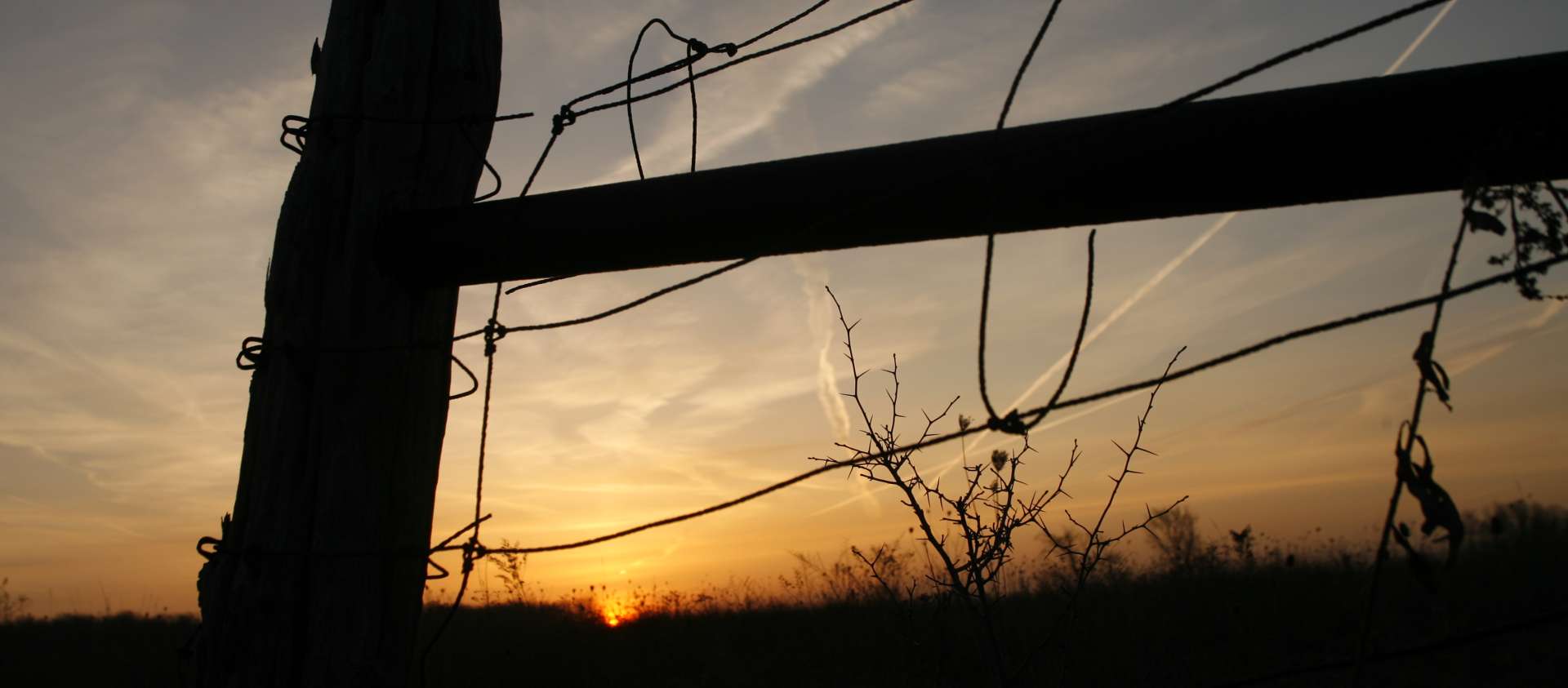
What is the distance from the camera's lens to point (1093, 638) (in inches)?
282

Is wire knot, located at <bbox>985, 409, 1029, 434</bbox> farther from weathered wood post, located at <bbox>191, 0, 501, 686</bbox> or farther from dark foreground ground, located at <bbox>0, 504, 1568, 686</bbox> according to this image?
dark foreground ground, located at <bbox>0, 504, 1568, 686</bbox>

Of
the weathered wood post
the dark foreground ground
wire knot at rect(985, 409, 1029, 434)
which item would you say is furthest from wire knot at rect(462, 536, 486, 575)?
the dark foreground ground

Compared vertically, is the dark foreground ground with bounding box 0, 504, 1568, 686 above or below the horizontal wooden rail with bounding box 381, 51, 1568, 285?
below

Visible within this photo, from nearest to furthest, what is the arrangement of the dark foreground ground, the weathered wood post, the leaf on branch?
the leaf on branch
the weathered wood post
the dark foreground ground

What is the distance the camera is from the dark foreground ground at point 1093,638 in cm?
668

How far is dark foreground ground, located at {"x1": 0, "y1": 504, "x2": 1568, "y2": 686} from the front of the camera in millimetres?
6680

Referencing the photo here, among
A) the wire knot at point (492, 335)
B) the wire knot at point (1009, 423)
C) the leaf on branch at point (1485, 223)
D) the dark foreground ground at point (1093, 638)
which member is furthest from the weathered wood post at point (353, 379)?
the dark foreground ground at point (1093, 638)

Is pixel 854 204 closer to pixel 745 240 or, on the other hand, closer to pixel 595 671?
pixel 745 240

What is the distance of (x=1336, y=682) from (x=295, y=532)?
721 centimetres

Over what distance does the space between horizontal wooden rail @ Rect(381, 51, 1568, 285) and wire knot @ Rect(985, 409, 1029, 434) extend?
382mm

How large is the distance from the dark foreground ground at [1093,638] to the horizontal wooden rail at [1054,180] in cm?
467

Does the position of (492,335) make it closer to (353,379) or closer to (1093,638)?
(353,379)

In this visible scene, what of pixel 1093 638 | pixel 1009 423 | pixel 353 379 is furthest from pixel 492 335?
pixel 1093 638

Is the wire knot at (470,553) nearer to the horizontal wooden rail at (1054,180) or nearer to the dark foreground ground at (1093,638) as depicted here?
the horizontal wooden rail at (1054,180)
